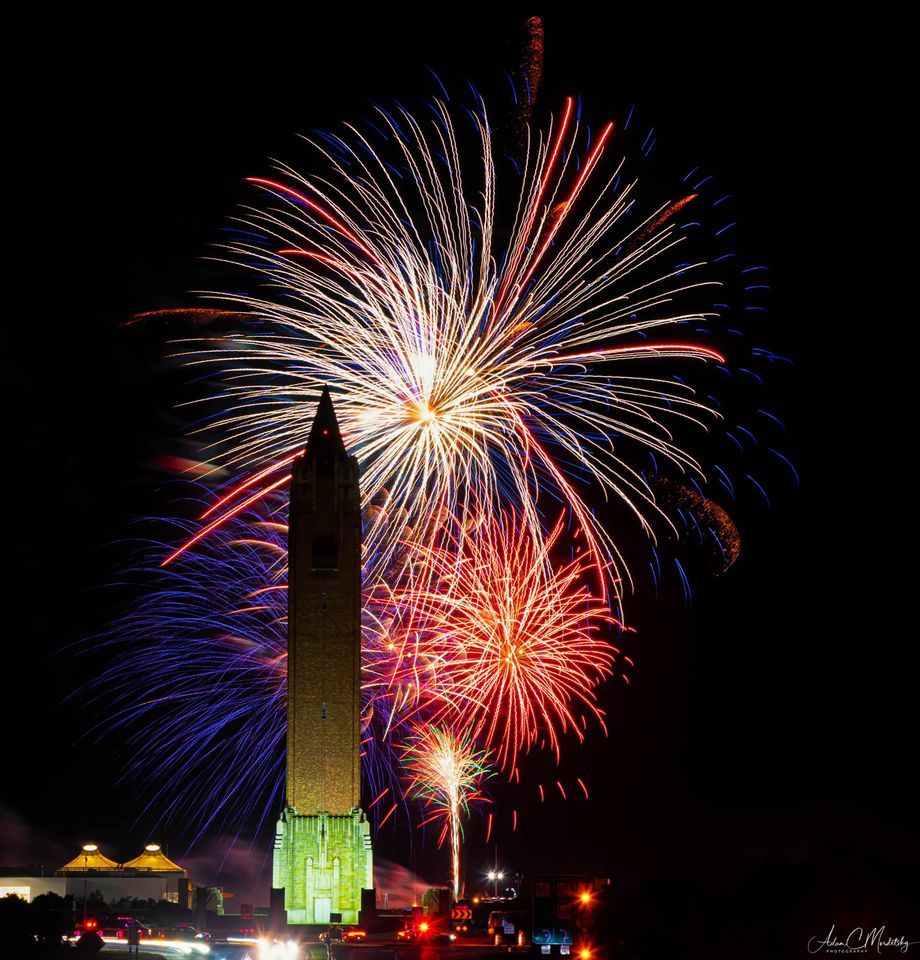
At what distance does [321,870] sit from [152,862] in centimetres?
3786

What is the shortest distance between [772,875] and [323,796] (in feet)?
92.5

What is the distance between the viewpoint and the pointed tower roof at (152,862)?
102688 mm

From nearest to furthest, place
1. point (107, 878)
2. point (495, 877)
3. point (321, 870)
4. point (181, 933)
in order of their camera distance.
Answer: point (321, 870)
point (181, 933)
point (107, 878)
point (495, 877)

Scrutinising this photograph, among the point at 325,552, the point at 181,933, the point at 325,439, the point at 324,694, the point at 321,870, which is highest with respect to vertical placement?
the point at 325,439

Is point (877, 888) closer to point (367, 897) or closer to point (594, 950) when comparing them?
point (594, 950)

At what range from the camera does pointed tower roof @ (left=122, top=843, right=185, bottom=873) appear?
337 ft

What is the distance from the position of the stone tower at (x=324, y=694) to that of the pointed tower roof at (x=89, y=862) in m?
38.3

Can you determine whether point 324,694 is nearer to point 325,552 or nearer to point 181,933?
point 325,552

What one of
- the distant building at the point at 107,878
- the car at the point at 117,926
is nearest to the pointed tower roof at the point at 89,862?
the distant building at the point at 107,878

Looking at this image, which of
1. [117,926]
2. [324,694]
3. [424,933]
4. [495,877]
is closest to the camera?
[424,933]

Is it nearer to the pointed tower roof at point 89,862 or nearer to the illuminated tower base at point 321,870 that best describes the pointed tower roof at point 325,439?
the illuminated tower base at point 321,870

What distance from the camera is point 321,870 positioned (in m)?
69.3

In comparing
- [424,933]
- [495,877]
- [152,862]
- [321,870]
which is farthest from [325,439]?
[495,877]

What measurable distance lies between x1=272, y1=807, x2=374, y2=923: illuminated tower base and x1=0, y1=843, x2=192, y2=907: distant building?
33597mm
